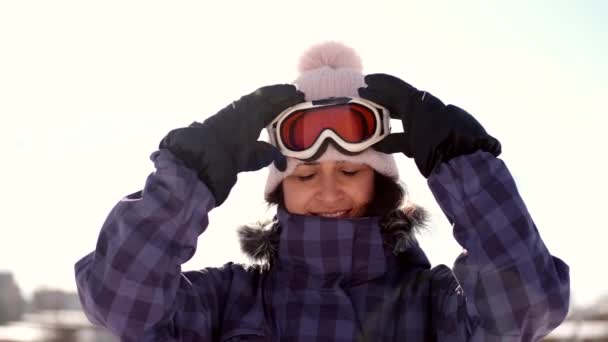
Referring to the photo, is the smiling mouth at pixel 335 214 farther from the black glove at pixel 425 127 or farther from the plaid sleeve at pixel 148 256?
the plaid sleeve at pixel 148 256

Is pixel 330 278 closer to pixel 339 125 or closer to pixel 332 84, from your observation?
pixel 339 125

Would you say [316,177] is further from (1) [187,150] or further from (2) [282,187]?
(1) [187,150]

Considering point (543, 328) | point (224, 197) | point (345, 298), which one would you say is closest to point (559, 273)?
point (543, 328)

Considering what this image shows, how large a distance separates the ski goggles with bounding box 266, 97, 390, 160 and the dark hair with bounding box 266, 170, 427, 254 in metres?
0.25

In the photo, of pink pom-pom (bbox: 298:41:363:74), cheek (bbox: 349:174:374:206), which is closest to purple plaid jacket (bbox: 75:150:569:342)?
cheek (bbox: 349:174:374:206)

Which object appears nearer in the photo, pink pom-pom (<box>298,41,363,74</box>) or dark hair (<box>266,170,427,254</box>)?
dark hair (<box>266,170,427,254</box>)

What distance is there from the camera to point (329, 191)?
2328mm

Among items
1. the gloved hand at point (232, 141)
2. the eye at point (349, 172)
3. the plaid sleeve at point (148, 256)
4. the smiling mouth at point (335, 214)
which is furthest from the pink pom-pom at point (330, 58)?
the plaid sleeve at point (148, 256)

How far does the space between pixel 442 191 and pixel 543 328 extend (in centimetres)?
47

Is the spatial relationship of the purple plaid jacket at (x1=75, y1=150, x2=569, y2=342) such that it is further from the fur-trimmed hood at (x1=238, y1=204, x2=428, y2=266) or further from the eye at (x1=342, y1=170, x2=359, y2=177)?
the eye at (x1=342, y1=170, x2=359, y2=177)

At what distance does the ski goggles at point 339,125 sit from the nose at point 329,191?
102mm

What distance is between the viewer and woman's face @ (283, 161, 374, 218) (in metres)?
2.35

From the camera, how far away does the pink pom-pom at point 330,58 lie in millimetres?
2686

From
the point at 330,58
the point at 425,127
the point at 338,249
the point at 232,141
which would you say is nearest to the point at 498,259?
the point at 425,127
